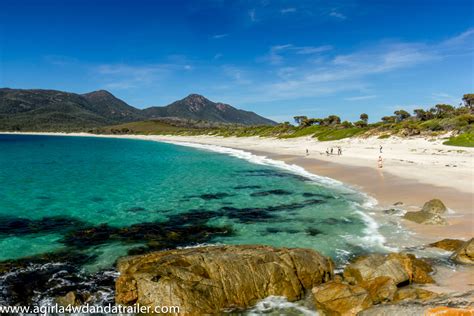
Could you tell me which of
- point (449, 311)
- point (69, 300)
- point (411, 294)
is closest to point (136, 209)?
point (69, 300)

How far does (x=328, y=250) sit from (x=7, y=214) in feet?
76.3

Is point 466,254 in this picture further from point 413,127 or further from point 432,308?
point 413,127

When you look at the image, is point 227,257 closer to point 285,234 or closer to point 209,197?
point 285,234

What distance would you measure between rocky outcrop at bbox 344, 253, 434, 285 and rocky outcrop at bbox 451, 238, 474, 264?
6.58ft

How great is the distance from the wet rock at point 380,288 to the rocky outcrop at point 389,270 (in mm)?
181

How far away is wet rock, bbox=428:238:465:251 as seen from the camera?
14516 mm

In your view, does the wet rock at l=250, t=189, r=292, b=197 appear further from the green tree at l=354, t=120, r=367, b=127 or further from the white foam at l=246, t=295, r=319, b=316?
the green tree at l=354, t=120, r=367, b=127

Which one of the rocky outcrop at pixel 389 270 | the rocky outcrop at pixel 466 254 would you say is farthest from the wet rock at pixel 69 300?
the rocky outcrop at pixel 466 254

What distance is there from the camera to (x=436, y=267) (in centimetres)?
1296

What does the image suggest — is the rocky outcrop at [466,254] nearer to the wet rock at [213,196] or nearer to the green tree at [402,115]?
the wet rock at [213,196]

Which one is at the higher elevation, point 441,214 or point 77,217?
point 441,214

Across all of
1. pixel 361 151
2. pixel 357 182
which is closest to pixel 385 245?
pixel 357 182

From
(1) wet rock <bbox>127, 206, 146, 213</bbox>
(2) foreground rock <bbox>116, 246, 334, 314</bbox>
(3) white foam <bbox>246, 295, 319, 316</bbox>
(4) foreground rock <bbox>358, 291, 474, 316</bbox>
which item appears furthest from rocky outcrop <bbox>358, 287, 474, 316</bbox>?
(1) wet rock <bbox>127, 206, 146, 213</bbox>

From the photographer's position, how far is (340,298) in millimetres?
10328
